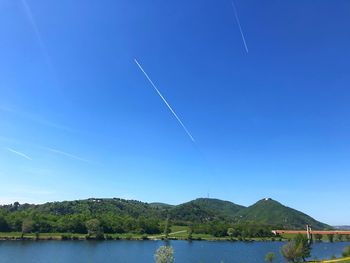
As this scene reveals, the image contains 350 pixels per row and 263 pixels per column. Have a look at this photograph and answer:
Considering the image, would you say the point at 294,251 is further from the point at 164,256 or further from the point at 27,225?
the point at 27,225

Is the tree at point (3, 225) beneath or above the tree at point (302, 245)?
above

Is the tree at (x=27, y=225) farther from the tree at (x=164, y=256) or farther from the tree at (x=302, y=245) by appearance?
the tree at (x=164, y=256)

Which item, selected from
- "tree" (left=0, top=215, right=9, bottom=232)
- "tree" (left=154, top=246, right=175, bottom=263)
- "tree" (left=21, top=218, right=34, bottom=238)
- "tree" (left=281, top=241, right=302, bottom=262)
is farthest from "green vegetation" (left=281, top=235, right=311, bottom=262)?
"tree" (left=0, top=215, right=9, bottom=232)

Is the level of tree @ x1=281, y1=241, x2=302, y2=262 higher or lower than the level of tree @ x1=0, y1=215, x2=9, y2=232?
lower

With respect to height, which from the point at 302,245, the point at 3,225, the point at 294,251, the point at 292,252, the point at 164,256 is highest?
the point at 3,225

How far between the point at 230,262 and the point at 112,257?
113 ft

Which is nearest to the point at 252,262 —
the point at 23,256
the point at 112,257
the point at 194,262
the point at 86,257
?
the point at 194,262

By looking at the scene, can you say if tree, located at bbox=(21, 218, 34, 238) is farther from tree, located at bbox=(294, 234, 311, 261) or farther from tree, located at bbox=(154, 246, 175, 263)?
tree, located at bbox=(154, 246, 175, 263)

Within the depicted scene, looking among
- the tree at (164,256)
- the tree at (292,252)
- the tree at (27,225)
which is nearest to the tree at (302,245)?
the tree at (292,252)

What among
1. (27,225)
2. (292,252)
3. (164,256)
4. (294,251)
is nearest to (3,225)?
(27,225)

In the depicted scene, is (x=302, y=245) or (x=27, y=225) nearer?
(x=302, y=245)

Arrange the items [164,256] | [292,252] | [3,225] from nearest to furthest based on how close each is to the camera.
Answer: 1. [164,256]
2. [292,252]
3. [3,225]

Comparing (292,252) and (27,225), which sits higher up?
(27,225)

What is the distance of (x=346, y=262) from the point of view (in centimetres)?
6406
